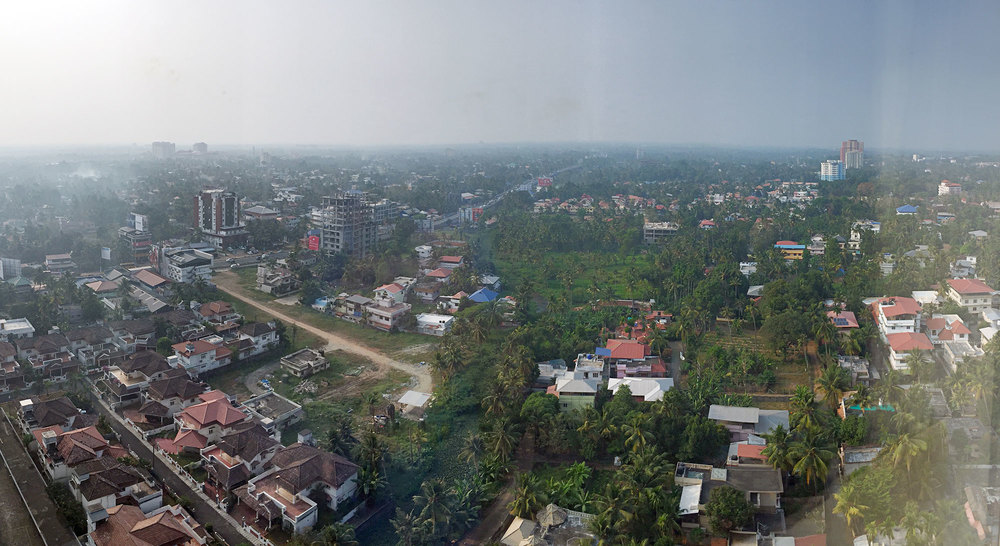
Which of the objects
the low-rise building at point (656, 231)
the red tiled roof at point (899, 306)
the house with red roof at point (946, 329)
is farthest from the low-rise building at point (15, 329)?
the low-rise building at point (656, 231)

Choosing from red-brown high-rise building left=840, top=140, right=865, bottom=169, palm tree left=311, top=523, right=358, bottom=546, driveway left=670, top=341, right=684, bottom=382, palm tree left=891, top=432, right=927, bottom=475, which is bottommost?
palm tree left=311, top=523, right=358, bottom=546

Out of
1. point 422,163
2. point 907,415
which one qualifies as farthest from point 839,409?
point 422,163

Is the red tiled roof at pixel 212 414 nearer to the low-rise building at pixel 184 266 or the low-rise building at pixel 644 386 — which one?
the low-rise building at pixel 644 386

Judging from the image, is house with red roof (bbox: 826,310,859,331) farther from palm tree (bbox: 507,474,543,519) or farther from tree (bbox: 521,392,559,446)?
palm tree (bbox: 507,474,543,519)

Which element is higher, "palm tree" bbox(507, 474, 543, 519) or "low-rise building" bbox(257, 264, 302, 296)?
"low-rise building" bbox(257, 264, 302, 296)

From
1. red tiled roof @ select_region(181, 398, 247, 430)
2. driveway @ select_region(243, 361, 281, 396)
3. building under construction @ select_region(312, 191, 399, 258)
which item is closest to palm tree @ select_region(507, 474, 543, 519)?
red tiled roof @ select_region(181, 398, 247, 430)

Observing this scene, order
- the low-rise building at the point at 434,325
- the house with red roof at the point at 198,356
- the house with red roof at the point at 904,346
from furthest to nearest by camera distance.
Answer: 1. the low-rise building at the point at 434,325
2. the house with red roof at the point at 198,356
3. the house with red roof at the point at 904,346

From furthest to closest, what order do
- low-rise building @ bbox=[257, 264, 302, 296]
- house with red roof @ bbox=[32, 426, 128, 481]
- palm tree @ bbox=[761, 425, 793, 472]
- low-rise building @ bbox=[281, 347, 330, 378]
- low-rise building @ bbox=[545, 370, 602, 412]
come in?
low-rise building @ bbox=[257, 264, 302, 296] < low-rise building @ bbox=[281, 347, 330, 378] < low-rise building @ bbox=[545, 370, 602, 412] < house with red roof @ bbox=[32, 426, 128, 481] < palm tree @ bbox=[761, 425, 793, 472]
